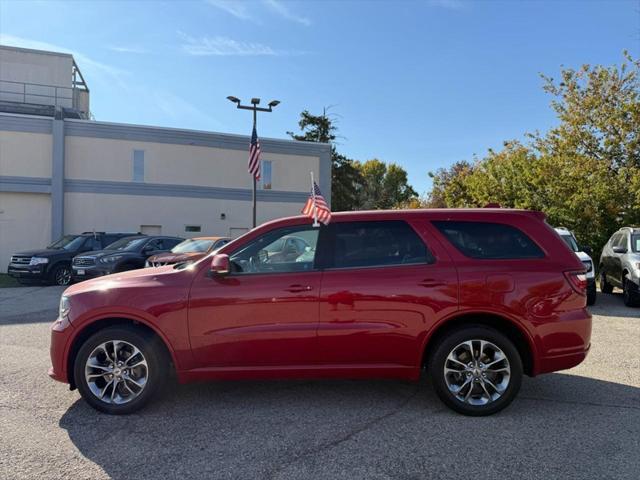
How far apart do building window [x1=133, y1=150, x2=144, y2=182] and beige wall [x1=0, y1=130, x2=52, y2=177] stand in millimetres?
3474

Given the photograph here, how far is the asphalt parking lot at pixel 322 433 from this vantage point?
327 cm

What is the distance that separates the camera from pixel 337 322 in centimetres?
414

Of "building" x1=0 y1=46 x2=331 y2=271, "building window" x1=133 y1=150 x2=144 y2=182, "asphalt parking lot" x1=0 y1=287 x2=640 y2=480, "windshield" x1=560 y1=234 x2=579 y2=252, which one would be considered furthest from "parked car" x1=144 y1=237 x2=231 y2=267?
"building window" x1=133 y1=150 x2=144 y2=182

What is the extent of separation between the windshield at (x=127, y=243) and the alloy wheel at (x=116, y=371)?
1004 centimetres

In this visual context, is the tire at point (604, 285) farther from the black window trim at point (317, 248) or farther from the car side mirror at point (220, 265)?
the car side mirror at point (220, 265)

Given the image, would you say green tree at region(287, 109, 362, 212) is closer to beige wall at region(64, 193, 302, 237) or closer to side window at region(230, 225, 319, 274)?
beige wall at region(64, 193, 302, 237)

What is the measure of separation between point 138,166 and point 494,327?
2106 cm

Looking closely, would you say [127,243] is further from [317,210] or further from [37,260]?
[317,210]

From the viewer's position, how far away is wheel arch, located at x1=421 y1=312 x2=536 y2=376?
4.21 metres

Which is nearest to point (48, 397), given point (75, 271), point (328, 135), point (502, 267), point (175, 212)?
point (502, 267)

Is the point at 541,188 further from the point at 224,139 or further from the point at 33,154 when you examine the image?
the point at 33,154

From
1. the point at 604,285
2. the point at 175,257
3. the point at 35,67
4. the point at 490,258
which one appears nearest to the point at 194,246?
the point at 175,257

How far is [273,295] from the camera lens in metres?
4.14

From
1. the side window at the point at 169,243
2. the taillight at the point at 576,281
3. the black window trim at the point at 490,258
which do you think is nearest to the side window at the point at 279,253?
the black window trim at the point at 490,258
